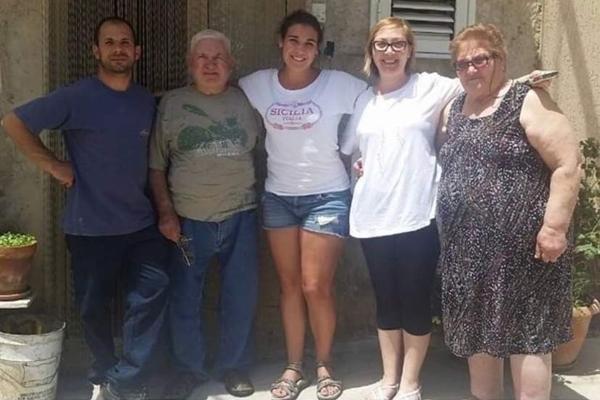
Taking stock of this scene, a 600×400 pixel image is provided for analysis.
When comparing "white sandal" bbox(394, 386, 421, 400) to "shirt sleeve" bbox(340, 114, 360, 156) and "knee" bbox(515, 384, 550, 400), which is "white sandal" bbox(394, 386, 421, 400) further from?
"shirt sleeve" bbox(340, 114, 360, 156)

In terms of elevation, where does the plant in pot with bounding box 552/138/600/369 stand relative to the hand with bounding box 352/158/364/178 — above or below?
below

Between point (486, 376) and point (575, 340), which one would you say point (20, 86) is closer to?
point (486, 376)

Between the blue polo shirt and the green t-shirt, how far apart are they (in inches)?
Result: 4.9

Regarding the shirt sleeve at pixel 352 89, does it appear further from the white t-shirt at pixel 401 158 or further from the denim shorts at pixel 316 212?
the denim shorts at pixel 316 212

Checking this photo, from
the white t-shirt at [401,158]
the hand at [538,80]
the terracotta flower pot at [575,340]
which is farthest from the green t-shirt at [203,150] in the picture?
the terracotta flower pot at [575,340]

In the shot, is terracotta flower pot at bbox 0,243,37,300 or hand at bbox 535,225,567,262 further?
terracotta flower pot at bbox 0,243,37,300

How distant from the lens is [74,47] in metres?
4.52

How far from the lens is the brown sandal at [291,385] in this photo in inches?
165

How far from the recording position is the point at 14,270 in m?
4.04

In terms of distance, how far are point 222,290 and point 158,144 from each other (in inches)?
33.8

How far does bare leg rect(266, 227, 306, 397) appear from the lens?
13.6 ft

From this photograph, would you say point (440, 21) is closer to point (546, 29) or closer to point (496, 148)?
point (546, 29)

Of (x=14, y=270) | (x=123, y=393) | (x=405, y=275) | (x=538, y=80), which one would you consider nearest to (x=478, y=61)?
(x=538, y=80)

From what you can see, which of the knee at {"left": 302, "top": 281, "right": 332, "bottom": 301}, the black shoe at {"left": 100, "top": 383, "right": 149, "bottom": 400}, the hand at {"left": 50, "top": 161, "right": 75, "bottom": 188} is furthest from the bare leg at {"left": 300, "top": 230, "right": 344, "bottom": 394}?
the hand at {"left": 50, "top": 161, "right": 75, "bottom": 188}
